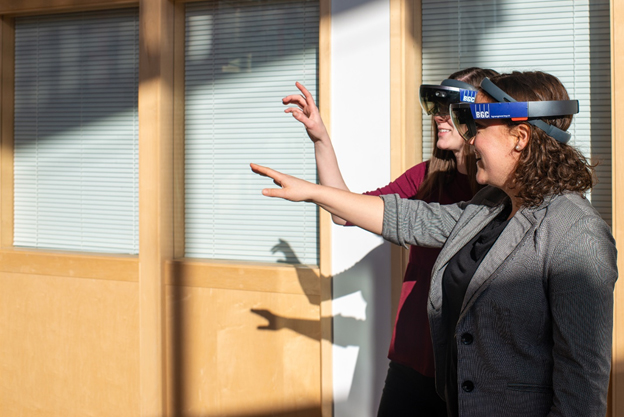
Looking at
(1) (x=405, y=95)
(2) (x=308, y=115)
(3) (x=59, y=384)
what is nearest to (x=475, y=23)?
(1) (x=405, y=95)

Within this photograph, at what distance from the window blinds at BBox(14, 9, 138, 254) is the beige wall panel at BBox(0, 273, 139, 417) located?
289mm

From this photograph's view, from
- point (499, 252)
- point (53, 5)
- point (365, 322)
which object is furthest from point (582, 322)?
point (53, 5)

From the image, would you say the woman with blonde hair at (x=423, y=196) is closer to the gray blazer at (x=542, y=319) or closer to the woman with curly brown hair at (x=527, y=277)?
the woman with curly brown hair at (x=527, y=277)

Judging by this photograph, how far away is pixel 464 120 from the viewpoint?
1639mm

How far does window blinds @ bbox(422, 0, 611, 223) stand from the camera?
2773 millimetres

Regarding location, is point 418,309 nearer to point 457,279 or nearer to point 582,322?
point 457,279

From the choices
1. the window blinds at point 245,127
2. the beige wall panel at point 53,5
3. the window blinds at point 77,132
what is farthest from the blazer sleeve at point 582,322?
the beige wall panel at point 53,5

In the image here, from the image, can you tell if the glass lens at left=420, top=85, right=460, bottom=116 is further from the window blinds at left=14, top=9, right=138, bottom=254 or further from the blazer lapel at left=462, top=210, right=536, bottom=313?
the window blinds at left=14, top=9, right=138, bottom=254

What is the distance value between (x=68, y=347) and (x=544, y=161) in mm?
3045

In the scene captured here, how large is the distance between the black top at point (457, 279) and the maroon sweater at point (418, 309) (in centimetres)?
48

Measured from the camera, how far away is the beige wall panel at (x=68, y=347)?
3455 mm

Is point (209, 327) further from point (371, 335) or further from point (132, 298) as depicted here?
point (371, 335)

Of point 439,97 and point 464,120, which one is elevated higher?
point 439,97

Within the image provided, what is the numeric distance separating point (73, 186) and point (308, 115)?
2.13 metres
